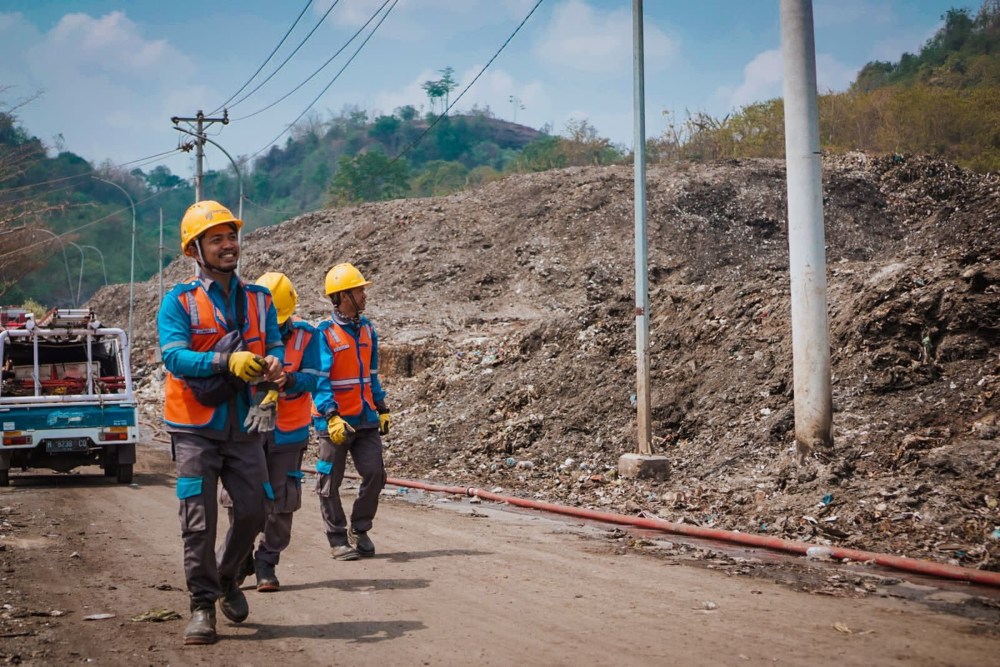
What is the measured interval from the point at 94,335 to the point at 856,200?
2965 centimetres

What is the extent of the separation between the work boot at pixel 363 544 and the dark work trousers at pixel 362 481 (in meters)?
0.04

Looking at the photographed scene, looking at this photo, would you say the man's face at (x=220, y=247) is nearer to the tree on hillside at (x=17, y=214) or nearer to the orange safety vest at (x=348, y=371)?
the orange safety vest at (x=348, y=371)

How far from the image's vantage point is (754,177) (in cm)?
4172

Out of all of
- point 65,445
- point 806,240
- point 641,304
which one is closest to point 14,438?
point 65,445

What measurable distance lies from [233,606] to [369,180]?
8861 cm

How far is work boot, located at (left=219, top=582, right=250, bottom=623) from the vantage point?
20.1ft

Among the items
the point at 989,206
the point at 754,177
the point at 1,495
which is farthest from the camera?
the point at 754,177

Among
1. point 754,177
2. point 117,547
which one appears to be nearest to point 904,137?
point 754,177

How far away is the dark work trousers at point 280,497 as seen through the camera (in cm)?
736

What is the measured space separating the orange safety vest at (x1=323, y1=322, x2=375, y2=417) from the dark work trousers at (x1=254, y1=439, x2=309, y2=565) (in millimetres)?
1170

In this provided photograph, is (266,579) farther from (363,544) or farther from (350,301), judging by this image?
(350,301)

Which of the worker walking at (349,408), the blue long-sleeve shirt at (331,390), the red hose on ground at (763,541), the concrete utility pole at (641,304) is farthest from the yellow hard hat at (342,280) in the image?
the concrete utility pole at (641,304)

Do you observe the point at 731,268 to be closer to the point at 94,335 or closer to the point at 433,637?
the point at 94,335

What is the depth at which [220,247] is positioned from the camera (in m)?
5.91
